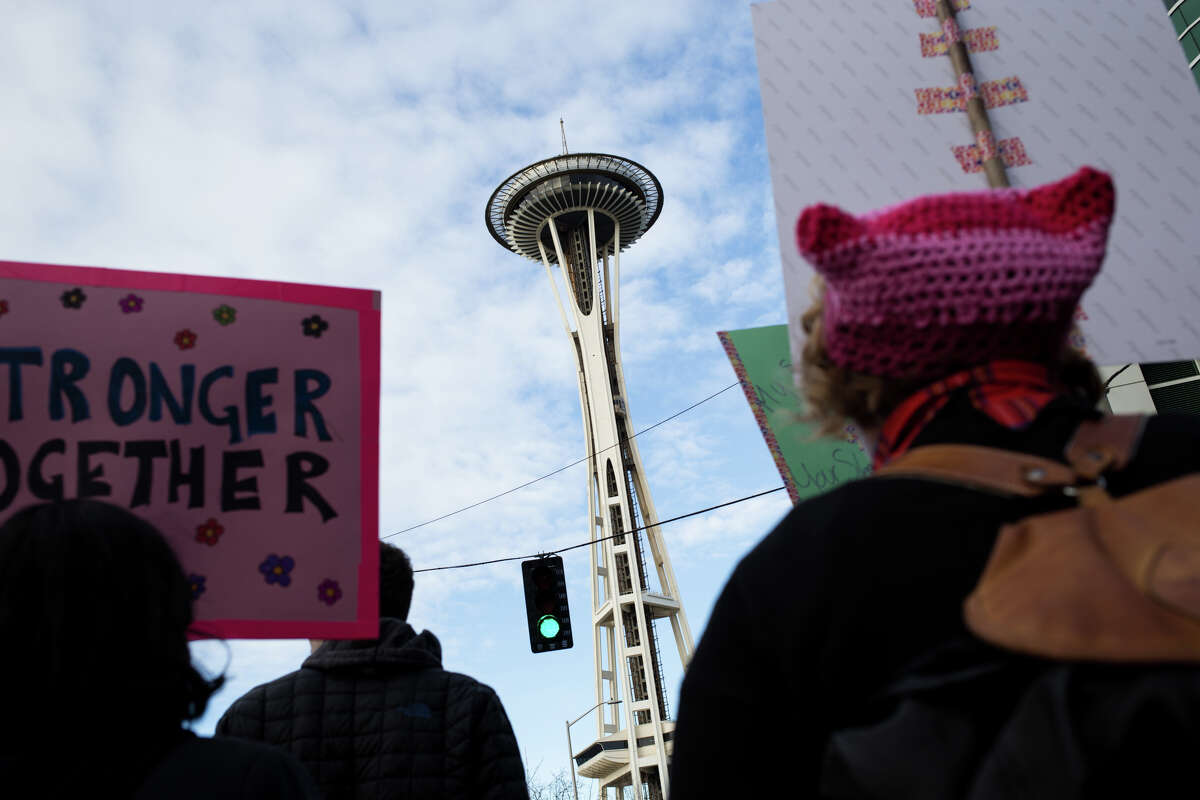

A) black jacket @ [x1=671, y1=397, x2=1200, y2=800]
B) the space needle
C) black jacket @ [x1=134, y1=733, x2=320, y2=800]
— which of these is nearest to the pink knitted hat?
black jacket @ [x1=671, y1=397, x2=1200, y2=800]

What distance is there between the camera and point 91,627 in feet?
4.55

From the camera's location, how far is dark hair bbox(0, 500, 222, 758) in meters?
1.35

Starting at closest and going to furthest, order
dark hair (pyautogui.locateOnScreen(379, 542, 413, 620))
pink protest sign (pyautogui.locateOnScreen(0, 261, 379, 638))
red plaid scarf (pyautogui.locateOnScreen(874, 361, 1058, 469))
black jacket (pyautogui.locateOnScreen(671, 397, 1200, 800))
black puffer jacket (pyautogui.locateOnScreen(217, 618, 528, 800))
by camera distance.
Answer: black jacket (pyautogui.locateOnScreen(671, 397, 1200, 800))
red plaid scarf (pyautogui.locateOnScreen(874, 361, 1058, 469))
pink protest sign (pyautogui.locateOnScreen(0, 261, 379, 638))
black puffer jacket (pyautogui.locateOnScreen(217, 618, 528, 800))
dark hair (pyautogui.locateOnScreen(379, 542, 413, 620))

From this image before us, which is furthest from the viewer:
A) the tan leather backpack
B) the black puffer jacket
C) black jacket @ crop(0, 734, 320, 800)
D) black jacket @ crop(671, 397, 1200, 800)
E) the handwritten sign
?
the handwritten sign

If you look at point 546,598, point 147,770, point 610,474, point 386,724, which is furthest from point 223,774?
point 610,474

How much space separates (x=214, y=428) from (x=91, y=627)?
1.09 meters

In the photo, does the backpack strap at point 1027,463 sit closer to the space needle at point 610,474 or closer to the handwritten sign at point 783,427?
the handwritten sign at point 783,427

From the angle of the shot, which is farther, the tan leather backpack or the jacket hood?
the jacket hood

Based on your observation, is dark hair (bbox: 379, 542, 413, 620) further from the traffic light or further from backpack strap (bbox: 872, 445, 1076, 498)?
the traffic light

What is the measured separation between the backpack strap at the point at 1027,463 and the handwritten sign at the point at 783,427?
195 cm

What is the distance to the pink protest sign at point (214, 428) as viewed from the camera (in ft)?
7.61

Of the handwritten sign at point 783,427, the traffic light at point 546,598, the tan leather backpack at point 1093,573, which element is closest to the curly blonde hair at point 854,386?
the tan leather backpack at point 1093,573

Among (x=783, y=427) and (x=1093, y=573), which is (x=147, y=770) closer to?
(x=1093, y=573)

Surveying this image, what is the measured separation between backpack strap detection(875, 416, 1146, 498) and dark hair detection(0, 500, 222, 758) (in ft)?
3.42
